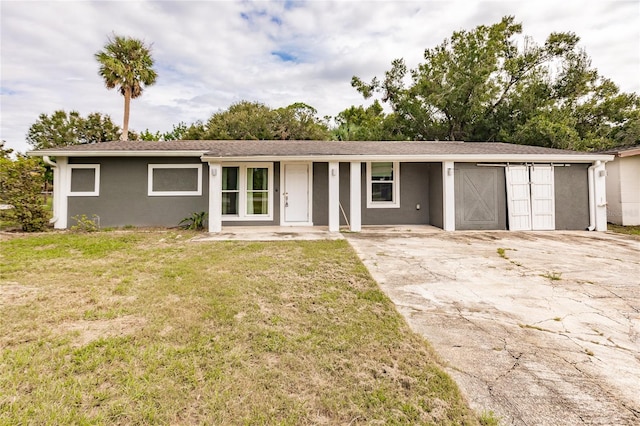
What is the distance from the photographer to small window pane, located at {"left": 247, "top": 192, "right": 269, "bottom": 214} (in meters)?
9.70

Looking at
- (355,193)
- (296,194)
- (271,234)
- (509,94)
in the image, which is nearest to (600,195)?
(355,193)

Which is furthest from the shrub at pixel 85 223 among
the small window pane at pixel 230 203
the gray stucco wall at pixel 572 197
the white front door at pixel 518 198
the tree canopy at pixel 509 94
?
the tree canopy at pixel 509 94

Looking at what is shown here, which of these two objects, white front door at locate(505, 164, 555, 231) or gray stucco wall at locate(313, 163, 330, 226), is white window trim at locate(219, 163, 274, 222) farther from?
white front door at locate(505, 164, 555, 231)

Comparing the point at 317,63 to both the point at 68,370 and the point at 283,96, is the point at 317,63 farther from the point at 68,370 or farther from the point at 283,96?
the point at 68,370

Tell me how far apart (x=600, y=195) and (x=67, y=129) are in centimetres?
4021

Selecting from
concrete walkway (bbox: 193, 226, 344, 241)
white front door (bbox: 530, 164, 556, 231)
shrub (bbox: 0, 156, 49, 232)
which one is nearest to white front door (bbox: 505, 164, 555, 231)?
white front door (bbox: 530, 164, 556, 231)

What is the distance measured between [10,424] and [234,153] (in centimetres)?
789

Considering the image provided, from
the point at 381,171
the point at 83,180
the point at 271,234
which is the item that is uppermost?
the point at 381,171

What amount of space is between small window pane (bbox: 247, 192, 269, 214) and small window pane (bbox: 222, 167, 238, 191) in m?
0.65

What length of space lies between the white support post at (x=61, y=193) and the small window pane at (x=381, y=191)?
9.81 metres

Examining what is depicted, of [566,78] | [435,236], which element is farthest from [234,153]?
[566,78]

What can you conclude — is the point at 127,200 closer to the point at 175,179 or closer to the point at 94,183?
the point at 94,183

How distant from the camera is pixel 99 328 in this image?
2.80 m

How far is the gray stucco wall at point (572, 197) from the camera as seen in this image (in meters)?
9.02
